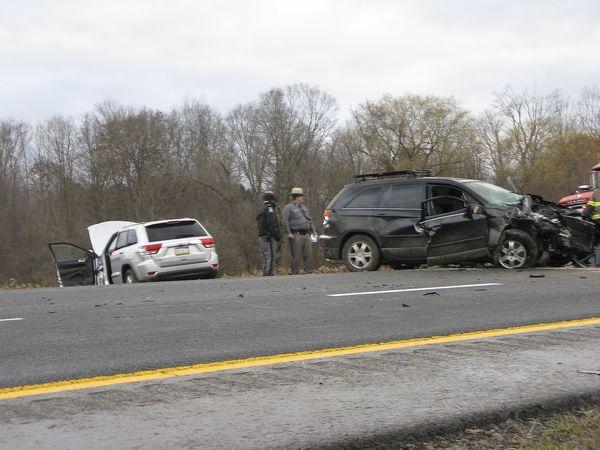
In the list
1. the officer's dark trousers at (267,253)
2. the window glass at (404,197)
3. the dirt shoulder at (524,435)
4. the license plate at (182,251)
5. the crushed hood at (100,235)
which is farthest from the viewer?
the crushed hood at (100,235)

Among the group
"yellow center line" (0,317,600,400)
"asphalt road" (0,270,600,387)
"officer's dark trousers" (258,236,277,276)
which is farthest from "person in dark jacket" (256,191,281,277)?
"yellow center line" (0,317,600,400)

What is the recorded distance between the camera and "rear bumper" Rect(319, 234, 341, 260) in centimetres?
1381

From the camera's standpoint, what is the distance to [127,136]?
54344mm

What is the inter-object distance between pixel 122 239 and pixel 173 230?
160 centimetres

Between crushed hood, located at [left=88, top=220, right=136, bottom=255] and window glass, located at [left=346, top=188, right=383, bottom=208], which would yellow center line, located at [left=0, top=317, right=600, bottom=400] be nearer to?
window glass, located at [left=346, top=188, right=383, bottom=208]

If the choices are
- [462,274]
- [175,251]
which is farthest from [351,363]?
[175,251]

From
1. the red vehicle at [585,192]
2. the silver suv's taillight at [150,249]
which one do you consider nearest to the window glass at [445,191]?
the silver suv's taillight at [150,249]

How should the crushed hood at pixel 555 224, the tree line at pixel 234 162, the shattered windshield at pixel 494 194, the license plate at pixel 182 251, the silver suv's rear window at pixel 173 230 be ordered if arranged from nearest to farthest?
1. the crushed hood at pixel 555 224
2. the shattered windshield at pixel 494 194
3. the license plate at pixel 182 251
4. the silver suv's rear window at pixel 173 230
5. the tree line at pixel 234 162

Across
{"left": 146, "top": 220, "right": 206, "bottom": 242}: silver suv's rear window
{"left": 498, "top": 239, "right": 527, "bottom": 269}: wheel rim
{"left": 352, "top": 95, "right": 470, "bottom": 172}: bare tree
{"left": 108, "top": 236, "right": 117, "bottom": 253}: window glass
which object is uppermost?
{"left": 352, "top": 95, "right": 470, "bottom": 172}: bare tree

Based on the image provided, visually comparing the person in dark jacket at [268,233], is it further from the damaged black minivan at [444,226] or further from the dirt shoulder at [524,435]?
the dirt shoulder at [524,435]

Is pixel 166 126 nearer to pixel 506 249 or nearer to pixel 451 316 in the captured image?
pixel 506 249

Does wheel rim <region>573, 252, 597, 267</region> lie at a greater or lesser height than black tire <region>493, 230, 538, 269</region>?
lesser

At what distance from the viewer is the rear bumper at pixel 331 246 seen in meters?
13.8

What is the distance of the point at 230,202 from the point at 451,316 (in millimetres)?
44439
